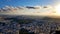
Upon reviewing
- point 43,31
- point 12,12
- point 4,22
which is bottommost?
point 43,31

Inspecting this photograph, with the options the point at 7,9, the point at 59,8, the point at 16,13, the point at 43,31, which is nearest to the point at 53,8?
the point at 59,8

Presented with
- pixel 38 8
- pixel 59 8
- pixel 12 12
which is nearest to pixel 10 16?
pixel 12 12

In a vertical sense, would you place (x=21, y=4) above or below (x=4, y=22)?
above

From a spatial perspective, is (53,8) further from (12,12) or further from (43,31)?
(12,12)

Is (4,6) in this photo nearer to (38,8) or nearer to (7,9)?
(7,9)

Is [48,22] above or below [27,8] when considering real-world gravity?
below

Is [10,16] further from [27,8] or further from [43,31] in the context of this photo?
[43,31]
